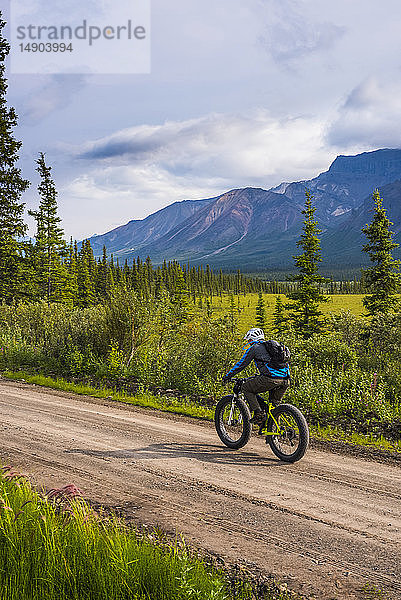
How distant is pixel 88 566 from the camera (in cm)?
429

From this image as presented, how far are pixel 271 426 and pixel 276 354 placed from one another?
1.30 meters

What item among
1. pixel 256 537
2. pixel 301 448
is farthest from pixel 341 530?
pixel 301 448

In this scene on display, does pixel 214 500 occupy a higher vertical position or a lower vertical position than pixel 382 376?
lower

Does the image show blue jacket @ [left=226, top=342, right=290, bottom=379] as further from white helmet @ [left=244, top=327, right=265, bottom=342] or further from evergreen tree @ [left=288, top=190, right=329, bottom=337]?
evergreen tree @ [left=288, top=190, right=329, bottom=337]

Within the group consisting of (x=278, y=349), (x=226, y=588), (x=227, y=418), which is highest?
(x=278, y=349)

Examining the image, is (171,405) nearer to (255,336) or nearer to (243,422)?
(243,422)

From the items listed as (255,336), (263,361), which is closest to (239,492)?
(263,361)

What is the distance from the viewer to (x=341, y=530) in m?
5.61

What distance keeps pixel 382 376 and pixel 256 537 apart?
8956 mm

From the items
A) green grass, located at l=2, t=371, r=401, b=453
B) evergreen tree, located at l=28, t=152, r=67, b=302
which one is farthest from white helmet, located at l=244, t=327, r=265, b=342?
evergreen tree, located at l=28, t=152, r=67, b=302

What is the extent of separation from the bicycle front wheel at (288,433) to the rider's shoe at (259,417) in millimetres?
197

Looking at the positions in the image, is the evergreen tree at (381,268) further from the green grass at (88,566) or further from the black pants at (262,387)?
the green grass at (88,566)

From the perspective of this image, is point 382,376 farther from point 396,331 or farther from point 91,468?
point 91,468

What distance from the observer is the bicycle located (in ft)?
26.0
